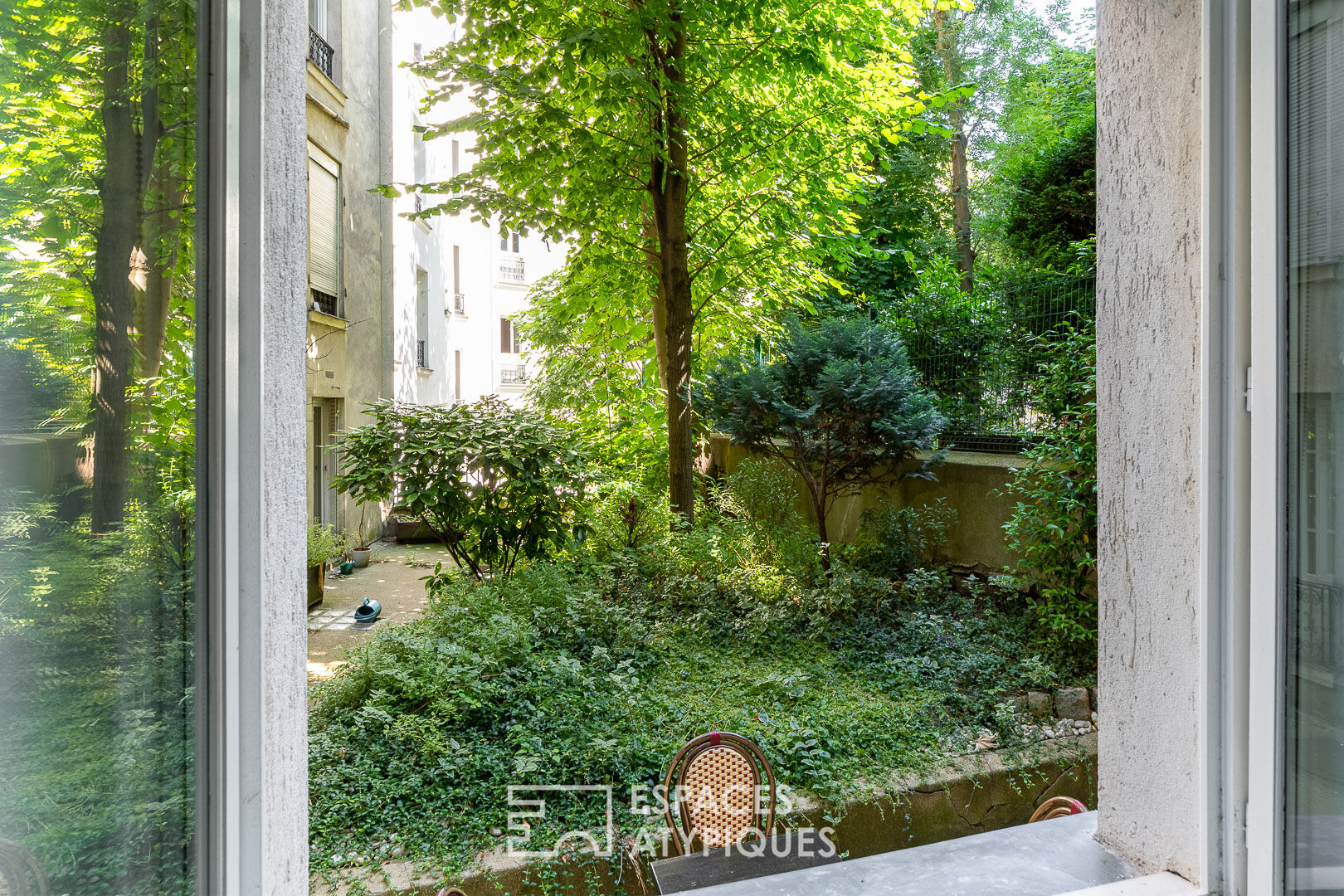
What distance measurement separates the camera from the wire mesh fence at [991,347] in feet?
18.3

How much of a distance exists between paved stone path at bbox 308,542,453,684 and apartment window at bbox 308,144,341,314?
121 inches

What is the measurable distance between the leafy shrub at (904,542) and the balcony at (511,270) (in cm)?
1807

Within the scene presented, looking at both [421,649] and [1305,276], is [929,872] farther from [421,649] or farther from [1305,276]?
[421,649]

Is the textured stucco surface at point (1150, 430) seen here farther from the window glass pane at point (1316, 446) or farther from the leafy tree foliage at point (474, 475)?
the leafy tree foliage at point (474, 475)

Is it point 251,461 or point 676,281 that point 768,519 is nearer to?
point 676,281

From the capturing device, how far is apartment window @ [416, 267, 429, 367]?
13078mm

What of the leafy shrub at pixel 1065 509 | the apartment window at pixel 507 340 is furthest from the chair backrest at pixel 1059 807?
the apartment window at pixel 507 340

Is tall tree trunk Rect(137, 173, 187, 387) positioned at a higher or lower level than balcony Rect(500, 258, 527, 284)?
lower

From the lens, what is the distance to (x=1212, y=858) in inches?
55.5

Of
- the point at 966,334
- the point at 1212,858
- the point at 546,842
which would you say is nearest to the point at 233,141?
the point at 1212,858

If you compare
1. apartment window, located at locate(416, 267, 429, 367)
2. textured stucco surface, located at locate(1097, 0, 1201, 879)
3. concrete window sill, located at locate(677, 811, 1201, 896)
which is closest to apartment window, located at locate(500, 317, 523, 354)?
apartment window, located at locate(416, 267, 429, 367)

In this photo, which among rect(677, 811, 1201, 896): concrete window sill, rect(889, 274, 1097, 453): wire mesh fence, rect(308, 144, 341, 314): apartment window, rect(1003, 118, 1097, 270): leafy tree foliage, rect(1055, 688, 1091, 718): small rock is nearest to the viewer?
rect(677, 811, 1201, 896): concrete window sill

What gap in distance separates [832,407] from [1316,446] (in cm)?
486

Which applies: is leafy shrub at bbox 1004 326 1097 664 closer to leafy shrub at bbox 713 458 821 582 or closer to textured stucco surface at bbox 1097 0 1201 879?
leafy shrub at bbox 713 458 821 582
